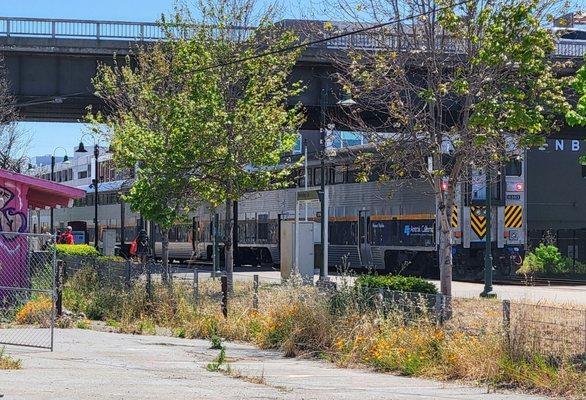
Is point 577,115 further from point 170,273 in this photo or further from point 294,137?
point 294,137

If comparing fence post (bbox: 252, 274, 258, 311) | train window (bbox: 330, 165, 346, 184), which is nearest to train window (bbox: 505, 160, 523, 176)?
train window (bbox: 330, 165, 346, 184)

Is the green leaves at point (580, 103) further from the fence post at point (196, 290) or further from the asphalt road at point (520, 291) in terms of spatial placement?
the fence post at point (196, 290)

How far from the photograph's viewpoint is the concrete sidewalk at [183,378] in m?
11.7

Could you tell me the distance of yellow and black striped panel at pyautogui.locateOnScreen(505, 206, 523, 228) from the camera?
124 ft

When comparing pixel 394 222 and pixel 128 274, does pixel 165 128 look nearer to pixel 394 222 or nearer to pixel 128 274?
pixel 128 274

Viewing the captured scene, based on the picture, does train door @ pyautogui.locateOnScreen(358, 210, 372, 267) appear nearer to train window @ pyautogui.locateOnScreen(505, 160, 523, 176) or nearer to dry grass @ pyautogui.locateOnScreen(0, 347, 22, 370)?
train window @ pyautogui.locateOnScreen(505, 160, 523, 176)

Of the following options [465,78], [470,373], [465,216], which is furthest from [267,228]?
[470,373]

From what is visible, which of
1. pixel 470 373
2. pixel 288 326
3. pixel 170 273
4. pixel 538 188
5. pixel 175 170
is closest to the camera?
pixel 470 373

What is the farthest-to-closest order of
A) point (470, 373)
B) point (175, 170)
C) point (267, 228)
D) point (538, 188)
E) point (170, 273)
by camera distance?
1. point (538, 188)
2. point (267, 228)
3. point (175, 170)
4. point (170, 273)
5. point (470, 373)

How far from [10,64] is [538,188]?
28687mm

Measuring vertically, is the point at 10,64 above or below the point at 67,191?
above

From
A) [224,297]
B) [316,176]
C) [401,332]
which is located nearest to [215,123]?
[224,297]

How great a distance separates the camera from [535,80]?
1766 cm

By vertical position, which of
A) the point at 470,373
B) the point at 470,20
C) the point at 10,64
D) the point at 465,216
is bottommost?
the point at 470,373
